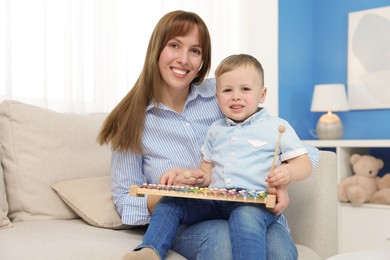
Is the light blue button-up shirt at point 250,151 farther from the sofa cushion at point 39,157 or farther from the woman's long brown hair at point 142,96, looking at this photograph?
the sofa cushion at point 39,157

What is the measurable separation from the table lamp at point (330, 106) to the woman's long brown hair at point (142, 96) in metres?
2.03

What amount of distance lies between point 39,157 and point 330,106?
2311 mm

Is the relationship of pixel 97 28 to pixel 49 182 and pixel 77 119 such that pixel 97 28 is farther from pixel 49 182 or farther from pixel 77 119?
pixel 49 182

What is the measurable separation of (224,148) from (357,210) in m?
1.99

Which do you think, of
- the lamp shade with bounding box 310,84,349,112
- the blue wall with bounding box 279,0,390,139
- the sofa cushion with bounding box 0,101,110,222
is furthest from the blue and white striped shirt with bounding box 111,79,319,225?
the blue wall with bounding box 279,0,390,139

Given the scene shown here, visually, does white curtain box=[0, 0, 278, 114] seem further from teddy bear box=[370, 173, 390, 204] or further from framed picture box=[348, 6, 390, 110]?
teddy bear box=[370, 173, 390, 204]

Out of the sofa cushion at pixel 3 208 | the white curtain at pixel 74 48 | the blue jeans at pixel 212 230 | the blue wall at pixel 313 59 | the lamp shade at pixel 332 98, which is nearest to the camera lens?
the blue jeans at pixel 212 230

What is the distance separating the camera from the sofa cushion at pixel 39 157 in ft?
5.77

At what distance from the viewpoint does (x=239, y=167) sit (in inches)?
58.7

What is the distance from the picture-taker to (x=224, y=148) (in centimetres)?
155

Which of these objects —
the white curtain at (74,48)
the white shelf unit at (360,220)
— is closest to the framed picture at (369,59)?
the white shelf unit at (360,220)

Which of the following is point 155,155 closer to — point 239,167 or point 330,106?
point 239,167

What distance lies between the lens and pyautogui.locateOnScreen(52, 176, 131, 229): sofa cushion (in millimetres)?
1706

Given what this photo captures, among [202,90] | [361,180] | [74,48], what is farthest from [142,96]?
[361,180]
